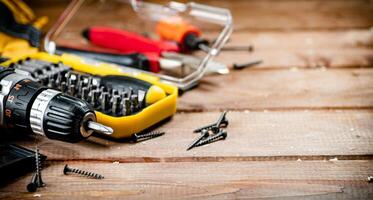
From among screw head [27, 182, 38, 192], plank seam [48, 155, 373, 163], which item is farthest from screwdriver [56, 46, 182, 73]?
screw head [27, 182, 38, 192]

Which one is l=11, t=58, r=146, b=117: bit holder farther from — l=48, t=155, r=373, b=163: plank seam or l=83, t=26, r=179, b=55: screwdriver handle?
l=83, t=26, r=179, b=55: screwdriver handle

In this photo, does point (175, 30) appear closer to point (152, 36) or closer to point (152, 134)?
point (152, 36)

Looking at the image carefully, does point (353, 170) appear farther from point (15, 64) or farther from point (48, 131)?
point (15, 64)

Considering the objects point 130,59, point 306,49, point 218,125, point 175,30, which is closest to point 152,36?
point 175,30

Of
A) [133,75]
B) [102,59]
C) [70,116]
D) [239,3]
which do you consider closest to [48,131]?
[70,116]

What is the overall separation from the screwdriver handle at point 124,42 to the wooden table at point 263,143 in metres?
0.12

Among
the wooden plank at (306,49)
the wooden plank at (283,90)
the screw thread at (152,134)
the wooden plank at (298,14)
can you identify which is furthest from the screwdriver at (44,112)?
the wooden plank at (298,14)

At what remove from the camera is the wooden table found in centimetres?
92

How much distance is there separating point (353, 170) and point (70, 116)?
442 mm

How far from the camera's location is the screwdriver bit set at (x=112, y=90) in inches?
Answer: 41.2

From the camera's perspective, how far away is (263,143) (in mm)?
1050

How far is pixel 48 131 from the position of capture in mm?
950

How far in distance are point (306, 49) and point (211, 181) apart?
63cm

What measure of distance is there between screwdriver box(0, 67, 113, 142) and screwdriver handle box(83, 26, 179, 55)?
386 millimetres
